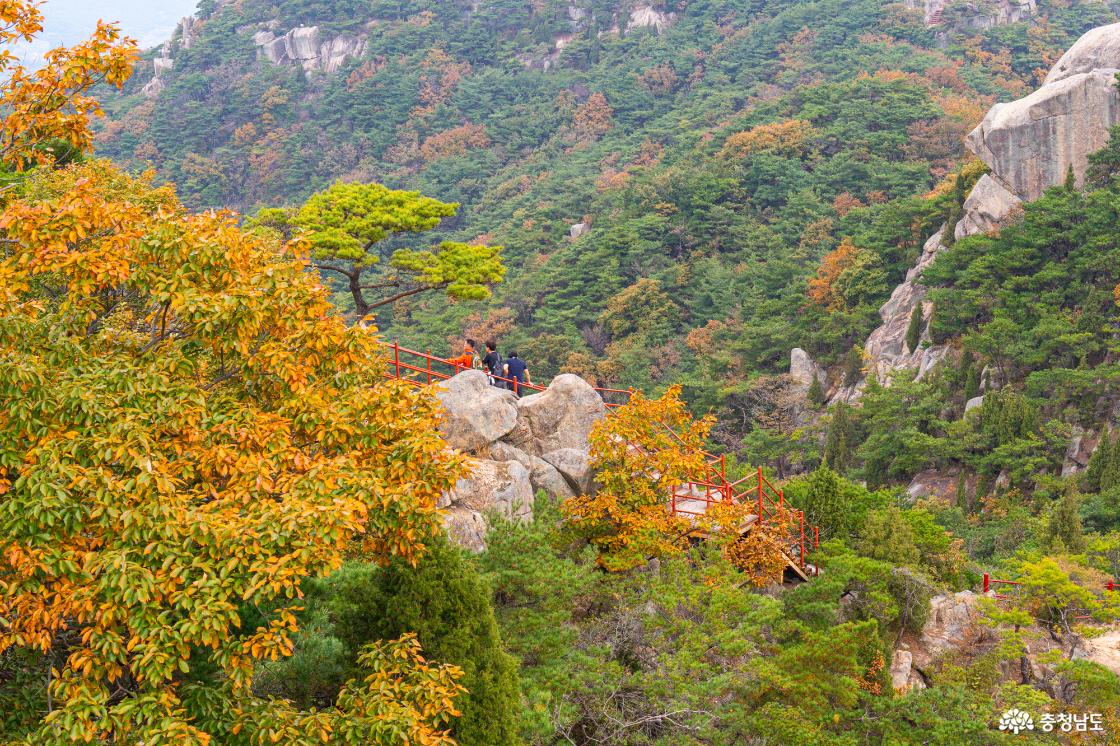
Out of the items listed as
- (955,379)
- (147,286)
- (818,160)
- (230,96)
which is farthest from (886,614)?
(230,96)

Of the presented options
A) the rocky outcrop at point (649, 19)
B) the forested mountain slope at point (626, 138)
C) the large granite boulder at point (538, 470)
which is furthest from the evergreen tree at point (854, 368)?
the rocky outcrop at point (649, 19)

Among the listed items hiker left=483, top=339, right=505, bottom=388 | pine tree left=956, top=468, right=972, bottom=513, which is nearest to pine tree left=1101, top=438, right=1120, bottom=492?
pine tree left=956, top=468, right=972, bottom=513

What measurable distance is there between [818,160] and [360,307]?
37.7m

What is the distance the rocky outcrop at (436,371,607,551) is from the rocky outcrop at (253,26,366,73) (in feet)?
253

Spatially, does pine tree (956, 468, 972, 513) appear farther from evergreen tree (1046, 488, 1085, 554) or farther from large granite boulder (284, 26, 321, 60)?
large granite boulder (284, 26, 321, 60)

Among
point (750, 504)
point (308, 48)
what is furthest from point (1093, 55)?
point (308, 48)

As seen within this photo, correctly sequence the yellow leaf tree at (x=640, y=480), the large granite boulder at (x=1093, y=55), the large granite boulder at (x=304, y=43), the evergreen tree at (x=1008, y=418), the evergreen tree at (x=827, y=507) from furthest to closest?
the large granite boulder at (x=304, y=43)
the large granite boulder at (x=1093, y=55)
the evergreen tree at (x=1008, y=418)
the evergreen tree at (x=827, y=507)
the yellow leaf tree at (x=640, y=480)

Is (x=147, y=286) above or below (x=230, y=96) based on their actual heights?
above

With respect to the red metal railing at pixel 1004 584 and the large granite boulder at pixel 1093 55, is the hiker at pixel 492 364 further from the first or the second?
the large granite boulder at pixel 1093 55

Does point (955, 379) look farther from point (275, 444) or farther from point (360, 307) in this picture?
point (275, 444)

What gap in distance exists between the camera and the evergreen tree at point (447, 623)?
9.30 metres

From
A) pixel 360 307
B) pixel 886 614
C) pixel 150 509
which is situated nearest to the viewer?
pixel 150 509

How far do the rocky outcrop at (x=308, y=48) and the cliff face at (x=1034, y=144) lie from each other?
2426 inches

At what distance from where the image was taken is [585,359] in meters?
44.8
